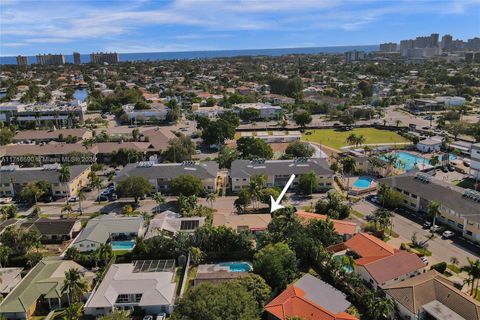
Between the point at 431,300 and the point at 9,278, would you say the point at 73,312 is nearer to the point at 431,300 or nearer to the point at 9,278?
the point at 9,278

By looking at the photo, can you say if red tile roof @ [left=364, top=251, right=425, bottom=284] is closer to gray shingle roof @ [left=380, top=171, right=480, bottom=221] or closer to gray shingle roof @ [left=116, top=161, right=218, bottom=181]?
gray shingle roof @ [left=380, top=171, right=480, bottom=221]

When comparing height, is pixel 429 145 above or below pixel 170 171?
below

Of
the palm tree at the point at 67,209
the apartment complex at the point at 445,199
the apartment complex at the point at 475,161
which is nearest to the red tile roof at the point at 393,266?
the apartment complex at the point at 445,199

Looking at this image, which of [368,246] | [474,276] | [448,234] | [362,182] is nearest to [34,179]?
[368,246]

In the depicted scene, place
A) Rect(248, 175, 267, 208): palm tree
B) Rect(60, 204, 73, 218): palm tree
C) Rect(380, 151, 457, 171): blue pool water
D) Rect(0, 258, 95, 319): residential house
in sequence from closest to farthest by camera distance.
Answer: Rect(0, 258, 95, 319): residential house < Rect(248, 175, 267, 208): palm tree < Rect(60, 204, 73, 218): palm tree < Rect(380, 151, 457, 171): blue pool water

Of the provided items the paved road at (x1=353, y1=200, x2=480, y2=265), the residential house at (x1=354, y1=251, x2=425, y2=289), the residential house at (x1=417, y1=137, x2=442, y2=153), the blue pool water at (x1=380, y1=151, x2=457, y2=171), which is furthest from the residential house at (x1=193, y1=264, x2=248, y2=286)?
the residential house at (x1=417, y1=137, x2=442, y2=153)

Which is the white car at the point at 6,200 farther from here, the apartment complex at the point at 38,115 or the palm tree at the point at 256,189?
the apartment complex at the point at 38,115
